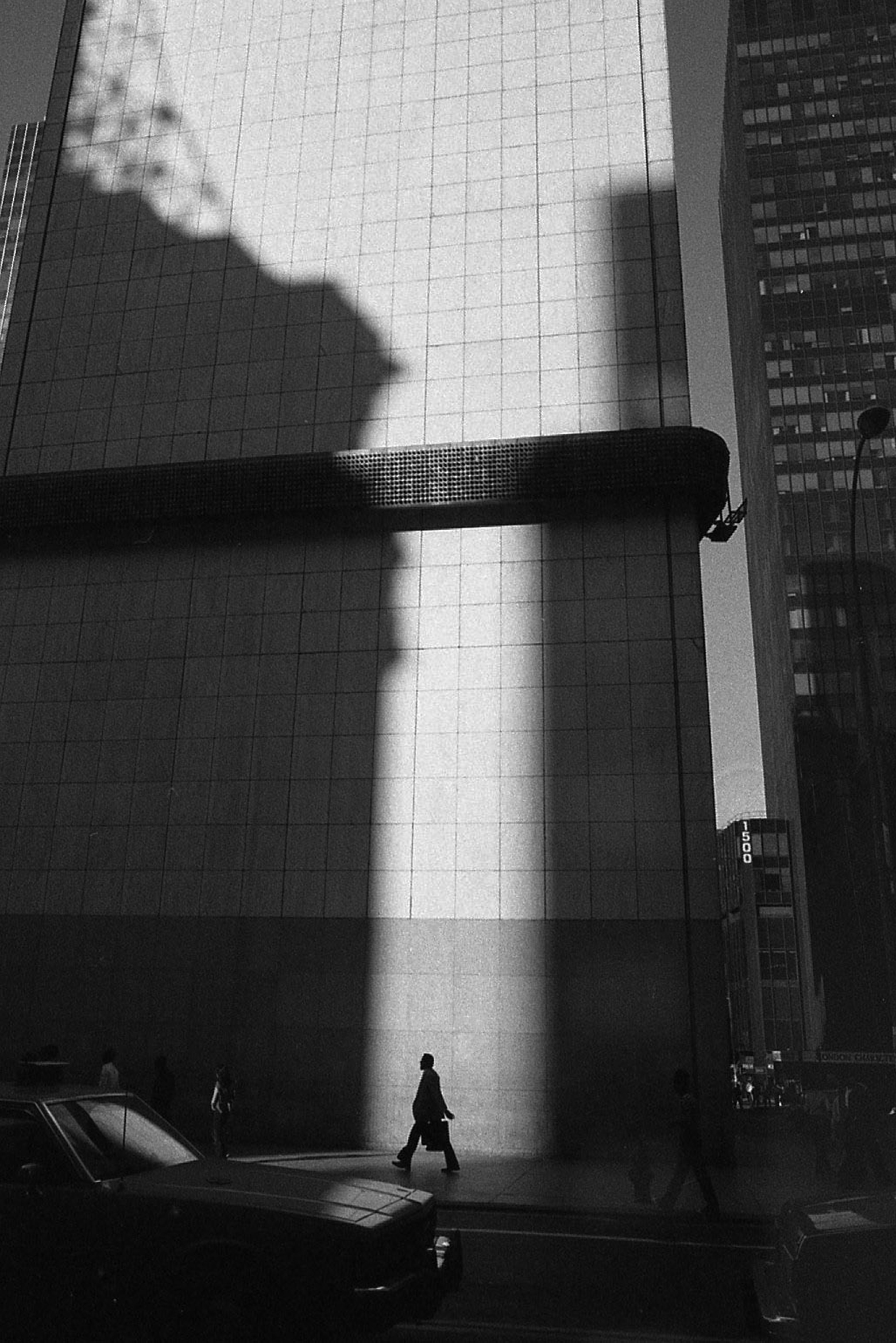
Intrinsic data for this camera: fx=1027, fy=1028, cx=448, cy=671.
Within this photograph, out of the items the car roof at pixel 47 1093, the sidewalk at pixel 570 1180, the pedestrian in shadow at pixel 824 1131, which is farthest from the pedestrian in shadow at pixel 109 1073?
the pedestrian in shadow at pixel 824 1131

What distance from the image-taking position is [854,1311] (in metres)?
5.86

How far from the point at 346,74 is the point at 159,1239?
27990 millimetres

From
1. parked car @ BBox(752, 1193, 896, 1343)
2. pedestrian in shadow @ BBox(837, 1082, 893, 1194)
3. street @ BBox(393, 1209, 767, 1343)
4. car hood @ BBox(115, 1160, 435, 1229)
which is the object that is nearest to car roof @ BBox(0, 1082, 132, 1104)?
car hood @ BBox(115, 1160, 435, 1229)

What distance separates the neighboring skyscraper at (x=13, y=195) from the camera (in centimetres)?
11788

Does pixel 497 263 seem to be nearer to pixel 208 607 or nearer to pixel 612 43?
pixel 612 43

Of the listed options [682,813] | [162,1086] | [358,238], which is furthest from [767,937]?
[162,1086]

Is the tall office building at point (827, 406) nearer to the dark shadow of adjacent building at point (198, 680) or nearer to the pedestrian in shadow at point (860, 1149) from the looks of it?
the dark shadow of adjacent building at point (198, 680)

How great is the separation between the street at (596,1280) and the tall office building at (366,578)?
6.52 m

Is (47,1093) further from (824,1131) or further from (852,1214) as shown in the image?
(824,1131)

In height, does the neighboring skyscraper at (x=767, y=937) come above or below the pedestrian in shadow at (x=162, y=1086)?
above

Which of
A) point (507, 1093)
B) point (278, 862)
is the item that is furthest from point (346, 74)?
point (507, 1093)

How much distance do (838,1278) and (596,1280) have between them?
3860mm

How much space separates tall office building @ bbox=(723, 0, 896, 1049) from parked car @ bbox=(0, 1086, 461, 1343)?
91.3m

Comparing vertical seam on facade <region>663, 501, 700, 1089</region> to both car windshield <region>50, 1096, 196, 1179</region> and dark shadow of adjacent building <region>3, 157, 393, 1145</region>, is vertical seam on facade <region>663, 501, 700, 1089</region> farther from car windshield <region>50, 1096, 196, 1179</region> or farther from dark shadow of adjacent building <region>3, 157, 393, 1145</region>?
car windshield <region>50, 1096, 196, 1179</region>
